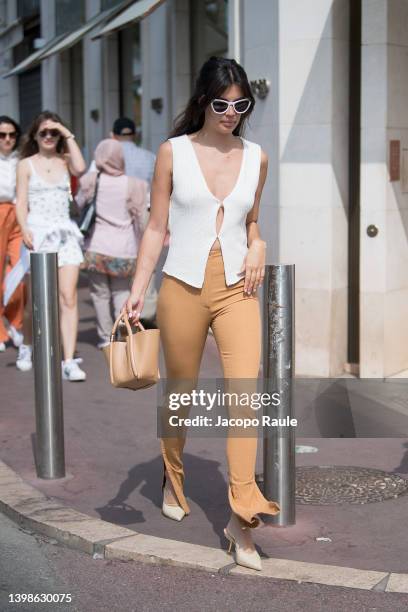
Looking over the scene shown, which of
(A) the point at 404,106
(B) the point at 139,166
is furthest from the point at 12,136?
(A) the point at 404,106

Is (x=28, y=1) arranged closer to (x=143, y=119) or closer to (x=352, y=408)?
(x=143, y=119)

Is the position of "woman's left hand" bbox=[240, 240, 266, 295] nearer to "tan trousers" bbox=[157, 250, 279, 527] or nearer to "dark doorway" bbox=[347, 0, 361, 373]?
"tan trousers" bbox=[157, 250, 279, 527]

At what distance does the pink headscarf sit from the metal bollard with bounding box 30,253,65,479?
3.67 m

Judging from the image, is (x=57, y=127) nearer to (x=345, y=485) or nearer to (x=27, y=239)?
(x=27, y=239)

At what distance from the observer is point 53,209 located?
867cm

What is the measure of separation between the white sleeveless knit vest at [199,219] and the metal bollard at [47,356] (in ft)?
4.13

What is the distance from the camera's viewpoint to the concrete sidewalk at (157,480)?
482 centimetres

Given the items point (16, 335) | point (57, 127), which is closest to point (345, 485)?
point (57, 127)

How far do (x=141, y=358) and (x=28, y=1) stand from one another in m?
17.4

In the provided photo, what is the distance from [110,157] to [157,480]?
411 cm

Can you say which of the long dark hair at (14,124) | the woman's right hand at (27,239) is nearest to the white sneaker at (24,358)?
the woman's right hand at (27,239)

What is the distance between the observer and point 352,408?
7.50 m

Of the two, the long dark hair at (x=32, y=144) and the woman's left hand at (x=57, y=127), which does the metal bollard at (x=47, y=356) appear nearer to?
the woman's left hand at (x=57, y=127)

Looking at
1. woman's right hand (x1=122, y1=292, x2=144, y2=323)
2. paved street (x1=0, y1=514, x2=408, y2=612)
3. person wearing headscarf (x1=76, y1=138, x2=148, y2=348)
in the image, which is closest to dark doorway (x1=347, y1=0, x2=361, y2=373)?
person wearing headscarf (x1=76, y1=138, x2=148, y2=348)
